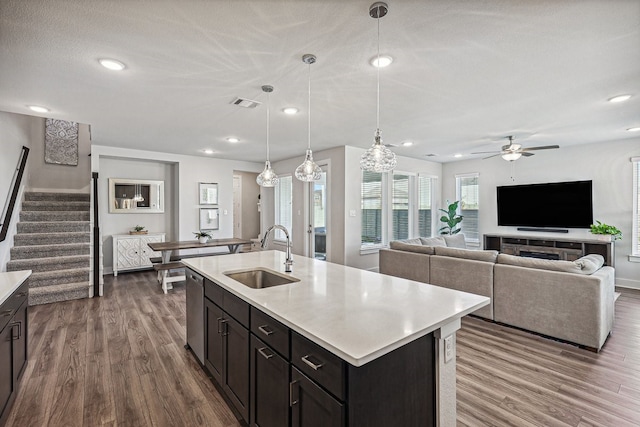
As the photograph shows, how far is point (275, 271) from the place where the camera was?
8.24 ft

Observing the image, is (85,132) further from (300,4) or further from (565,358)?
(565,358)

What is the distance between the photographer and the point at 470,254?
377cm

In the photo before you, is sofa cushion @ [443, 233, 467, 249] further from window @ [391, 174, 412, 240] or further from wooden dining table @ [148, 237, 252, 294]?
wooden dining table @ [148, 237, 252, 294]

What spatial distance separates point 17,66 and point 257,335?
9.33 ft

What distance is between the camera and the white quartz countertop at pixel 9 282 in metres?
1.82

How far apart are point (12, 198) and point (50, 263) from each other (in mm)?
1041

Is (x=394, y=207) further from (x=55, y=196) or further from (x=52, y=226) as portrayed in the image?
(x=55, y=196)

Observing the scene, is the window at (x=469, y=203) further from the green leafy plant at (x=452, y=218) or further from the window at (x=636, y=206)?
Result: the window at (x=636, y=206)

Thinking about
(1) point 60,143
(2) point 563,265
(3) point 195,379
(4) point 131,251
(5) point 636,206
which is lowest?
(3) point 195,379

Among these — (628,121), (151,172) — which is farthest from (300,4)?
(151,172)

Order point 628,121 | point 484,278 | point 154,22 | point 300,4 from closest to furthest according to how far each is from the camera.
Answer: point 300,4 → point 154,22 → point 484,278 → point 628,121

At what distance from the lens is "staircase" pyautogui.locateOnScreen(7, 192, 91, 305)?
4379 mm

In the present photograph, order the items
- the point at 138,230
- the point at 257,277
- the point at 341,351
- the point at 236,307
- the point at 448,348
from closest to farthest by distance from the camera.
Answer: the point at 341,351
the point at 448,348
the point at 236,307
the point at 257,277
the point at 138,230

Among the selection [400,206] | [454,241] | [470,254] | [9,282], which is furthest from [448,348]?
[400,206]
